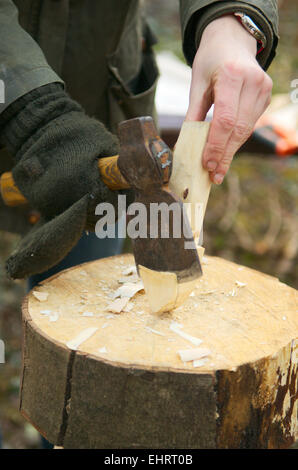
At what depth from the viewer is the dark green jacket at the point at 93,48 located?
1294 mm

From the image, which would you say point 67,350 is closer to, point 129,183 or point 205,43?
point 129,183

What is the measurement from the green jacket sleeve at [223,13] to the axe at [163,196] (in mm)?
316

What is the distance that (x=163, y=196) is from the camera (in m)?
1.20

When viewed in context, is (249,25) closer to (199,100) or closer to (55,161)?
(199,100)

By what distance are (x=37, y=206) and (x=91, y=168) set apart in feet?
0.63

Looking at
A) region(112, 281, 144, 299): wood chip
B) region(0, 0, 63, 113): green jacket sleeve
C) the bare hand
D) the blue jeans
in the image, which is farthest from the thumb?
Result: the blue jeans

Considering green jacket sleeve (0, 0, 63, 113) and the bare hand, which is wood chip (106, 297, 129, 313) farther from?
green jacket sleeve (0, 0, 63, 113)

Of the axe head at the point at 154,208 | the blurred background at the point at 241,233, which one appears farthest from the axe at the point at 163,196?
the blurred background at the point at 241,233

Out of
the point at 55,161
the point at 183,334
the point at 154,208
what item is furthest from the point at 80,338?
the point at 55,161

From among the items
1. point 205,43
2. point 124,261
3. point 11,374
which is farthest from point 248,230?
point 205,43

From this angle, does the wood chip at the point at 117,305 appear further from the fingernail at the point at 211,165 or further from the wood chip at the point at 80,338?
the fingernail at the point at 211,165

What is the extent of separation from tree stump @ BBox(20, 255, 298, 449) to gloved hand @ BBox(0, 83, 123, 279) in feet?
0.63

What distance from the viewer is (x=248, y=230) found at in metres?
4.09

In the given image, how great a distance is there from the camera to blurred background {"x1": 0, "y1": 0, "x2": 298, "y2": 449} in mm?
2838
